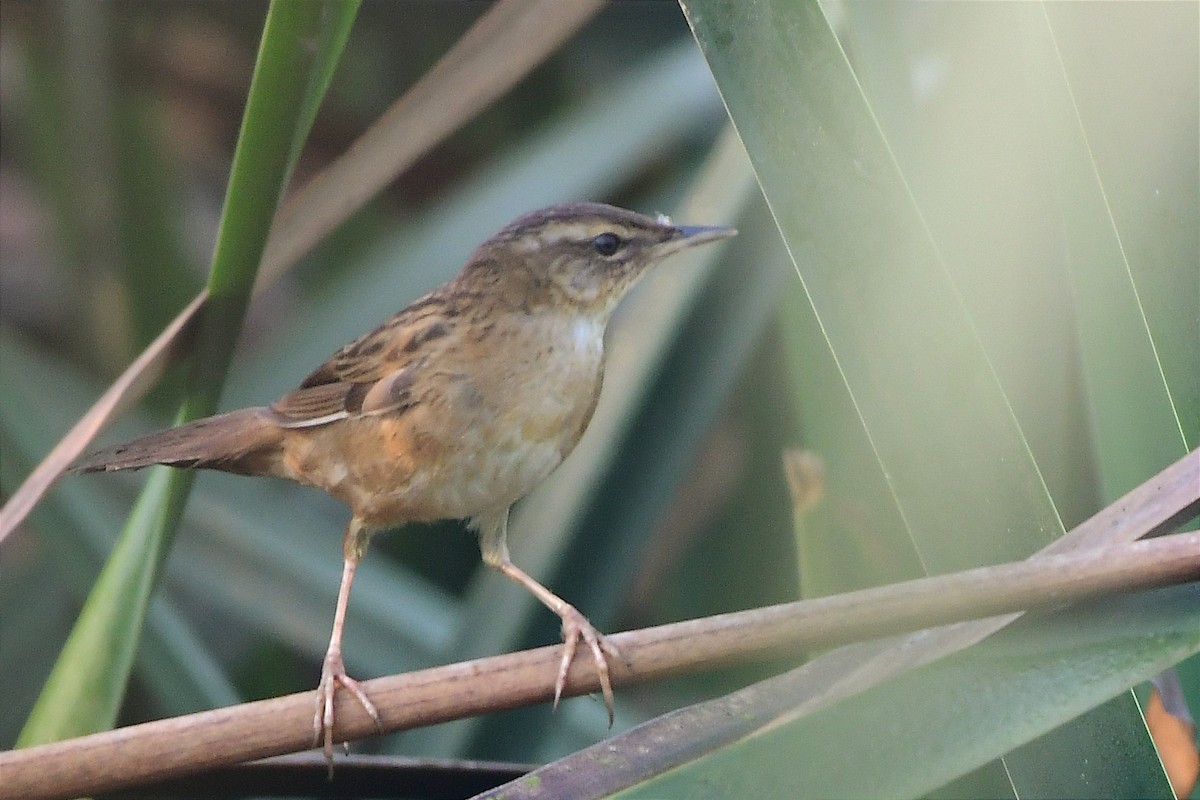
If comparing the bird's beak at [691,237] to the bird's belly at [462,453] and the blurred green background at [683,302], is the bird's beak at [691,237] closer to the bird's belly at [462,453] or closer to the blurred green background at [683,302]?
the blurred green background at [683,302]

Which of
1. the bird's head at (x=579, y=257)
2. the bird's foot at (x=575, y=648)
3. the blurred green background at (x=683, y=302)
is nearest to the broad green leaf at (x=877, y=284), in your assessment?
the blurred green background at (x=683, y=302)

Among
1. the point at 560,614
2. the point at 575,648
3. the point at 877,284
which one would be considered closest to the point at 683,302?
the point at 560,614

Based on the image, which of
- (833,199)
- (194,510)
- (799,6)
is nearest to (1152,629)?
(833,199)

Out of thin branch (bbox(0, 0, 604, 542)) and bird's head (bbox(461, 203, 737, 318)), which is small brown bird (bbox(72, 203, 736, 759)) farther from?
thin branch (bbox(0, 0, 604, 542))

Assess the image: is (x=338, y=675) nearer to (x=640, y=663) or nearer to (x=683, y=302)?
(x=640, y=663)

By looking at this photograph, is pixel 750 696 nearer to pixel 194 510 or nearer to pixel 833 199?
pixel 833 199
